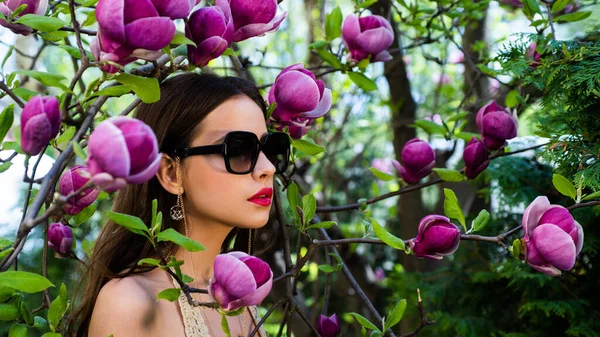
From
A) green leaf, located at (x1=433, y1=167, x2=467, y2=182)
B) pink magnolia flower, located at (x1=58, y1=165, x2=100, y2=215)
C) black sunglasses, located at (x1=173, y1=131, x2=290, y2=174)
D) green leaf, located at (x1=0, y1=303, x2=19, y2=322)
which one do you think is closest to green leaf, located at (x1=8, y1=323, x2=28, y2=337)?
green leaf, located at (x1=0, y1=303, x2=19, y2=322)

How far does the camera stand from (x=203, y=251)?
Answer: 1.38m

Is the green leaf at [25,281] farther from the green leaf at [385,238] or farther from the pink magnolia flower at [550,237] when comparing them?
the pink magnolia flower at [550,237]

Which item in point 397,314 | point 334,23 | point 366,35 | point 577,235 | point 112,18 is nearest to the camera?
point 112,18

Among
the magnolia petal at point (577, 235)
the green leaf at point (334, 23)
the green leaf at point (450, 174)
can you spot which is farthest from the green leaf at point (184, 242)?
the green leaf at point (334, 23)

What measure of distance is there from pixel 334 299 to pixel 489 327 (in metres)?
1.81

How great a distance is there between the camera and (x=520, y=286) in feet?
5.39

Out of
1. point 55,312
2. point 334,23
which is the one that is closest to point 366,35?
point 334,23

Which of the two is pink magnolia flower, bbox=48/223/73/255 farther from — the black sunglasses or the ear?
the black sunglasses

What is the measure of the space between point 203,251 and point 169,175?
186 mm

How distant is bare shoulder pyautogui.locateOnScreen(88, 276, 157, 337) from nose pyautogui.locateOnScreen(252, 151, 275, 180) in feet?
0.96

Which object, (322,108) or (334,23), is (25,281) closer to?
(322,108)

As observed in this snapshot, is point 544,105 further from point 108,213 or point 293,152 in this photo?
point 108,213

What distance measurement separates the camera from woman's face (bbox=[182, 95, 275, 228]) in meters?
1.22

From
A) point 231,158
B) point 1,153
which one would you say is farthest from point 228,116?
point 1,153
